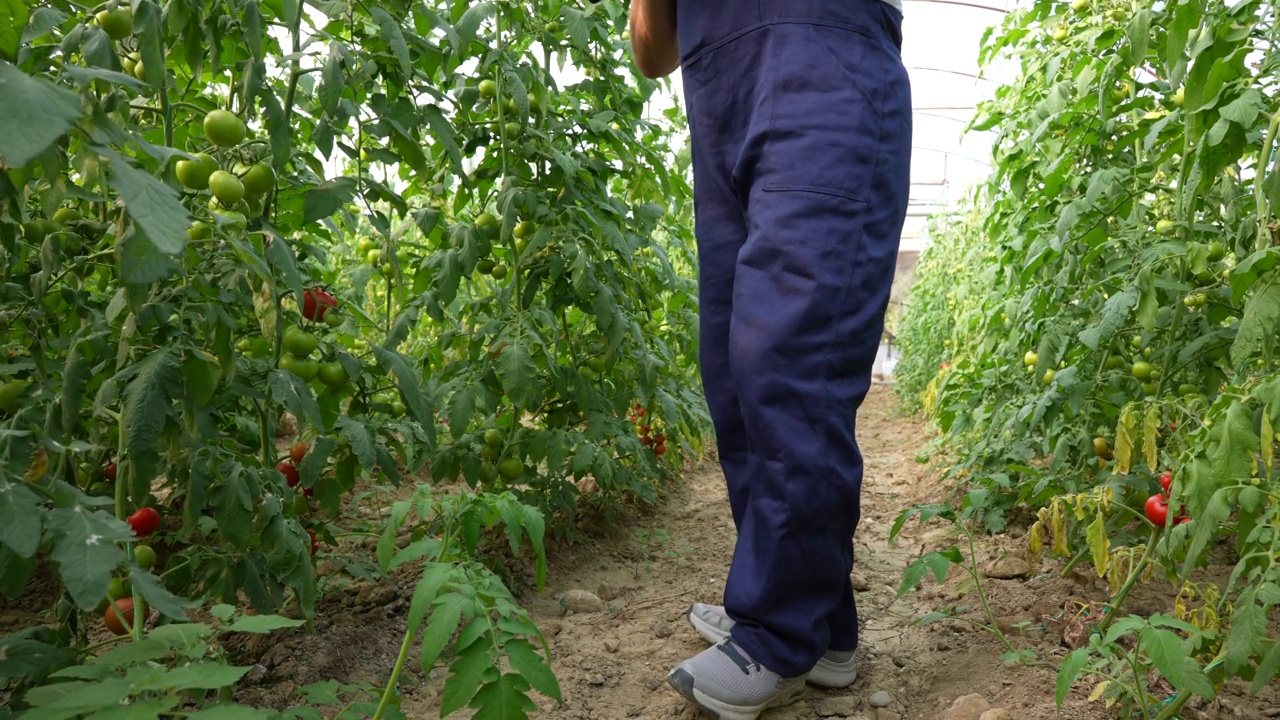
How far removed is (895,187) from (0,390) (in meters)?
1.55

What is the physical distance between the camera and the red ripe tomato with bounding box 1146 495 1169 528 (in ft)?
5.71

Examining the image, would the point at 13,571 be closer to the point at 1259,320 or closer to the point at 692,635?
the point at 692,635

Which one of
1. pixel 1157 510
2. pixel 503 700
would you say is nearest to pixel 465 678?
pixel 503 700

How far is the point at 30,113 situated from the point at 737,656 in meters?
1.36

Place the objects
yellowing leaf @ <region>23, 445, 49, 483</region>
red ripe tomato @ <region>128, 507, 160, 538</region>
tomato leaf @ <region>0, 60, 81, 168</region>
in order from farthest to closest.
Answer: red ripe tomato @ <region>128, 507, 160, 538</region>
yellowing leaf @ <region>23, 445, 49, 483</region>
tomato leaf @ <region>0, 60, 81, 168</region>

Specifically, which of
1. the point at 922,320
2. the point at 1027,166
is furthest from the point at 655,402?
the point at 922,320

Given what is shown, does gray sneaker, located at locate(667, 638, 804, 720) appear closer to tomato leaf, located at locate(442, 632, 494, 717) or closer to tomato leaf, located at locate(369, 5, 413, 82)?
tomato leaf, located at locate(442, 632, 494, 717)

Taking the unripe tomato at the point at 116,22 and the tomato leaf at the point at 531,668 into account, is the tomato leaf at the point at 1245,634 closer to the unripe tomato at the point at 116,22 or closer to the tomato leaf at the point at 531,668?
the tomato leaf at the point at 531,668

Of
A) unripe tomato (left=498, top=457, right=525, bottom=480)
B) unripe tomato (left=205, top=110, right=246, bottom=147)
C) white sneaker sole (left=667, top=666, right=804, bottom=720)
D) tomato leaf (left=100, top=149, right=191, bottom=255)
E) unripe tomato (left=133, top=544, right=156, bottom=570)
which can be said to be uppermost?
unripe tomato (left=205, top=110, right=246, bottom=147)

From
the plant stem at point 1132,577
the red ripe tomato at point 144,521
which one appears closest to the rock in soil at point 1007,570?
the plant stem at point 1132,577

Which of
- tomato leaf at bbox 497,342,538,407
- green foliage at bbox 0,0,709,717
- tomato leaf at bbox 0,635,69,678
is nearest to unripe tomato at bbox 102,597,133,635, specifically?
green foliage at bbox 0,0,709,717

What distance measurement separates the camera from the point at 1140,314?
6.29ft

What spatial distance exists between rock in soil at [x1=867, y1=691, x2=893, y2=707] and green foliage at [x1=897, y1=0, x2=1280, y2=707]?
0.39 m

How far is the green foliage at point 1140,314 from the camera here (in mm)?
1368
